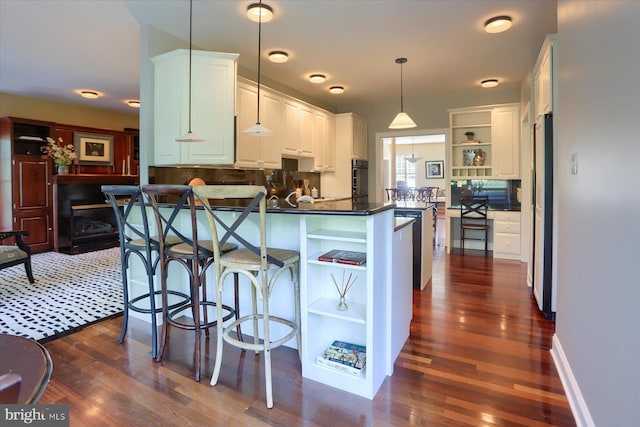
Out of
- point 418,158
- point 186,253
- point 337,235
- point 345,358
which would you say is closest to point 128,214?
point 186,253

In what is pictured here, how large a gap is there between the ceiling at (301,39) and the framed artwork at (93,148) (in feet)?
3.74

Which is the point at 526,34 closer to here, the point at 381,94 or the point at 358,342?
the point at 381,94

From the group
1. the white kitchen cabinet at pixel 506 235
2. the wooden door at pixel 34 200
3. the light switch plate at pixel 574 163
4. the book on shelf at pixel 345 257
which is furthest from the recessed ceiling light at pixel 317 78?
the wooden door at pixel 34 200

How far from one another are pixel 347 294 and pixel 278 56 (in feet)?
9.99

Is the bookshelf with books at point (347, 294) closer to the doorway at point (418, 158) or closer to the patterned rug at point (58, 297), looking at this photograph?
the patterned rug at point (58, 297)

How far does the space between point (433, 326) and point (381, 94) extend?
430 cm

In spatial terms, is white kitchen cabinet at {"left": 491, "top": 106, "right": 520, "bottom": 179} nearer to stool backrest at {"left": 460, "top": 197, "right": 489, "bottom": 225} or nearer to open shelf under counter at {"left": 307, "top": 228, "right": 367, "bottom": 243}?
stool backrest at {"left": 460, "top": 197, "right": 489, "bottom": 225}

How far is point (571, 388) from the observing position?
1867 millimetres

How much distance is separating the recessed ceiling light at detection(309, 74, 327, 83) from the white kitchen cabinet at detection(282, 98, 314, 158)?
374 millimetres

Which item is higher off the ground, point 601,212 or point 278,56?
point 278,56

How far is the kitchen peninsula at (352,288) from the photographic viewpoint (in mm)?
1926

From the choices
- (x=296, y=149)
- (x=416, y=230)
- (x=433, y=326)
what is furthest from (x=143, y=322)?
(x=296, y=149)

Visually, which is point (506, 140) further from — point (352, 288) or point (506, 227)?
point (352, 288)

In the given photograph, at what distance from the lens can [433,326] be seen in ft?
9.38
